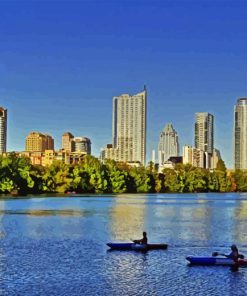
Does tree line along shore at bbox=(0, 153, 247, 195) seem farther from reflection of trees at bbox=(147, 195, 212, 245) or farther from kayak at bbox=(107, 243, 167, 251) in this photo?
kayak at bbox=(107, 243, 167, 251)

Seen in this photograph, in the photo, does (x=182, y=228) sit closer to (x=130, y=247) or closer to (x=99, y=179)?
(x=130, y=247)

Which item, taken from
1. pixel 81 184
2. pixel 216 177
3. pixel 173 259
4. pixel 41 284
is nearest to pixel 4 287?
pixel 41 284

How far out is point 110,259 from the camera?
29.1 metres

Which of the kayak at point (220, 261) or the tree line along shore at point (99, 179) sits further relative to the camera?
the tree line along shore at point (99, 179)

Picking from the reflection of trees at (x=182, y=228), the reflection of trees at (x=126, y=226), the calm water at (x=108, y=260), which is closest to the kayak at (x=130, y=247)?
the calm water at (x=108, y=260)

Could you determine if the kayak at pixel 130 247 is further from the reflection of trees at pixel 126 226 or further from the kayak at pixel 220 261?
the reflection of trees at pixel 126 226

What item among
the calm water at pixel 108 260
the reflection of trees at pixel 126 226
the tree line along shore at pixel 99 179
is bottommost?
the calm water at pixel 108 260

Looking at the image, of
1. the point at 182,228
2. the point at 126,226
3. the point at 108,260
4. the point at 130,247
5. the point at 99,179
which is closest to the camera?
the point at 108,260

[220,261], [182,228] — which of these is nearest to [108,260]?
[220,261]

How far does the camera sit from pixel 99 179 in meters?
129

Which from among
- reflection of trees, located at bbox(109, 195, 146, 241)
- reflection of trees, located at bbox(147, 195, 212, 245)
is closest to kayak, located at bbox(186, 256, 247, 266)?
reflection of trees, located at bbox(147, 195, 212, 245)

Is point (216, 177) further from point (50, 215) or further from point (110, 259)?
point (110, 259)

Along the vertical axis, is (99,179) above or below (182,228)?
above

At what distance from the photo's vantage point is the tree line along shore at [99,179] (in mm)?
107137
